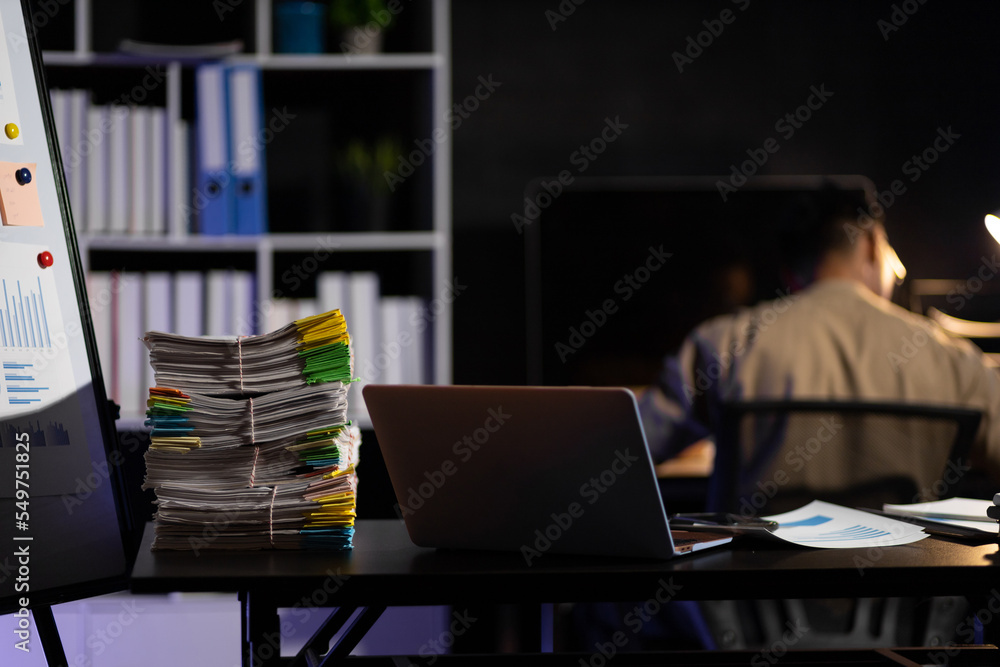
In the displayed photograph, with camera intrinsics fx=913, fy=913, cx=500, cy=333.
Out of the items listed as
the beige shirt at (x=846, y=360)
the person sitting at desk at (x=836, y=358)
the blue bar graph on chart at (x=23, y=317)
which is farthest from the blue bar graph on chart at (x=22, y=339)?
the beige shirt at (x=846, y=360)

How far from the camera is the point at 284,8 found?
268 cm

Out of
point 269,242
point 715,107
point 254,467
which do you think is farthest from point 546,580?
point 715,107

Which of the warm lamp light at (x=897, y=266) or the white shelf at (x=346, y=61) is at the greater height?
the white shelf at (x=346, y=61)

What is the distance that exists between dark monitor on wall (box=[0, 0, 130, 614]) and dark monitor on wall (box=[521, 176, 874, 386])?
1853 mm

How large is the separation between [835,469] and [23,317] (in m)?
1.34

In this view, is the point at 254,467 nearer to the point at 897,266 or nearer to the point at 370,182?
the point at 370,182

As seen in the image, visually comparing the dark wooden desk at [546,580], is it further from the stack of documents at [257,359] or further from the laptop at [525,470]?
the stack of documents at [257,359]

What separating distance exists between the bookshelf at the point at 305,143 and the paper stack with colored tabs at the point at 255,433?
1488mm

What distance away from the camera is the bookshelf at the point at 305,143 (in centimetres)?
250

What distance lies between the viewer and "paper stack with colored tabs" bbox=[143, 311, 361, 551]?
0.95m

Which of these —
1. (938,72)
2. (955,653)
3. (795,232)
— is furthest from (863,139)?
(955,653)

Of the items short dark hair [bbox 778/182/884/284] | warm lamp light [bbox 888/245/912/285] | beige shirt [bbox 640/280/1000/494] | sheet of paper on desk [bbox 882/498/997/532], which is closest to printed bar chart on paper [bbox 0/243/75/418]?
sheet of paper on desk [bbox 882/498/997/532]

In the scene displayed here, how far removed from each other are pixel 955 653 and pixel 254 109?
83.4 inches

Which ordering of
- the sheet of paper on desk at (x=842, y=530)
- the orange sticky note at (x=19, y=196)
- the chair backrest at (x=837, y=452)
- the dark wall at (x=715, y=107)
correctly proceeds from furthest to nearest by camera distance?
the dark wall at (x=715, y=107) → the chair backrest at (x=837, y=452) → the orange sticky note at (x=19, y=196) → the sheet of paper on desk at (x=842, y=530)
